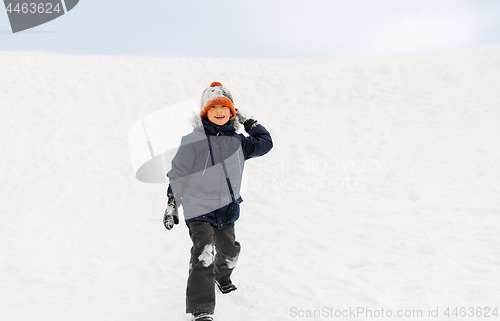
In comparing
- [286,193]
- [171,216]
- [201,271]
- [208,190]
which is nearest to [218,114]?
[208,190]

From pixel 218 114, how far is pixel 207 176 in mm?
593

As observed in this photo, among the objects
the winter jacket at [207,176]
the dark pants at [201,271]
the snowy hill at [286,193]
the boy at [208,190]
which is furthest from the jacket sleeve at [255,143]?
the snowy hill at [286,193]

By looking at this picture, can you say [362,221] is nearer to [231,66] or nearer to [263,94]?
[263,94]

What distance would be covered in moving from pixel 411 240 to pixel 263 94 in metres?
8.41

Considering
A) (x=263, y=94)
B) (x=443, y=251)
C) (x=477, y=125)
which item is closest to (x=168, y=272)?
(x=443, y=251)

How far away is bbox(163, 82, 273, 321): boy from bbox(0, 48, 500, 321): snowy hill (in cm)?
43

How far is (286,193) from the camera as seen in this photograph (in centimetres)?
676

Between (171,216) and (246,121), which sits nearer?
(171,216)

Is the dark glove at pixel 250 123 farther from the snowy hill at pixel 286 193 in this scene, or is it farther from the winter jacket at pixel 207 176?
the snowy hill at pixel 286 193

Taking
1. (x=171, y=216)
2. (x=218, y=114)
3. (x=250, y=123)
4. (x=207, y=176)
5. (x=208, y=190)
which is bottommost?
(x=171, y=216)

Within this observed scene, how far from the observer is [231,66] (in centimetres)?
1448

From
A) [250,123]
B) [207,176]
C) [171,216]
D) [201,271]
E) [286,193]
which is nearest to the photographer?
[201,271]

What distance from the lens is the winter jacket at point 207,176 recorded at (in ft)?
9.93

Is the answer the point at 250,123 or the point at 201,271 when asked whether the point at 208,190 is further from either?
the point at 250,123
